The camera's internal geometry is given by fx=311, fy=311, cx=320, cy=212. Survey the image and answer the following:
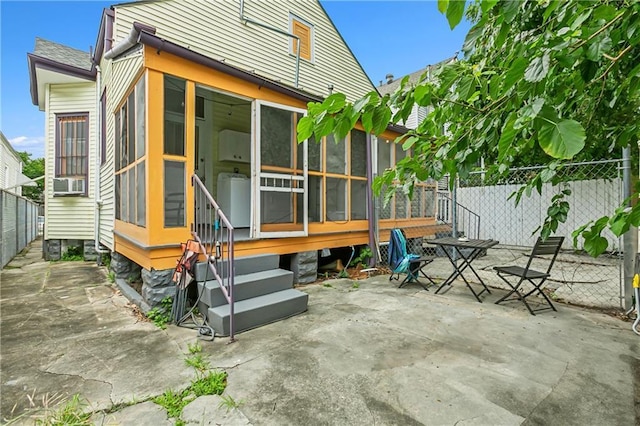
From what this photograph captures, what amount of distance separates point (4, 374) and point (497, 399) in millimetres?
3622

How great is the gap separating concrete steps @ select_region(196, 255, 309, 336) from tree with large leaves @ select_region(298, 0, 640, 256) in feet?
7.61

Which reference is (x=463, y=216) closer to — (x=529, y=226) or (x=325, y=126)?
(x=529, y=226)

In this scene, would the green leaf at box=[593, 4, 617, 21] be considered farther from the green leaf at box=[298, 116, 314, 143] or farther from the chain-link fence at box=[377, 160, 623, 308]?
the chain-link fence at box=[377, 160, 623, 308]

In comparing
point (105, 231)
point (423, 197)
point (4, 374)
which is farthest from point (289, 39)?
point (4, 374)

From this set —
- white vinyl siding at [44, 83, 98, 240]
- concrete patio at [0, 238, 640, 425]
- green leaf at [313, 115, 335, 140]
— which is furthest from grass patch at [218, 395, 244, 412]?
white vinyl siding at [44, 83, 98, 240]

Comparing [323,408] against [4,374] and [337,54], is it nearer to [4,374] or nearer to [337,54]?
[4,374]

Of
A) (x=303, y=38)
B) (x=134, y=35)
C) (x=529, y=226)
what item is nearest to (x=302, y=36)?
(x=303, y=38)

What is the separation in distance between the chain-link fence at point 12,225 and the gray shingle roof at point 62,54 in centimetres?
326

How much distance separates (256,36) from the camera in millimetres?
7125

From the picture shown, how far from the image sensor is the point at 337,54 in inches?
346

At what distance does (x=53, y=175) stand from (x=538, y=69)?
955cm

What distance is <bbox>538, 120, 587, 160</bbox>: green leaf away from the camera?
33.7 inches

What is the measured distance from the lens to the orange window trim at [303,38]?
7810mm

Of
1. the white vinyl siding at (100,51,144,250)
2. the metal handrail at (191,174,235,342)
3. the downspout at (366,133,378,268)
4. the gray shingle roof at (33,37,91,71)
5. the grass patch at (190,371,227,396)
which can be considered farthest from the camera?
the gray shingle roof at (33,37,91,71)
